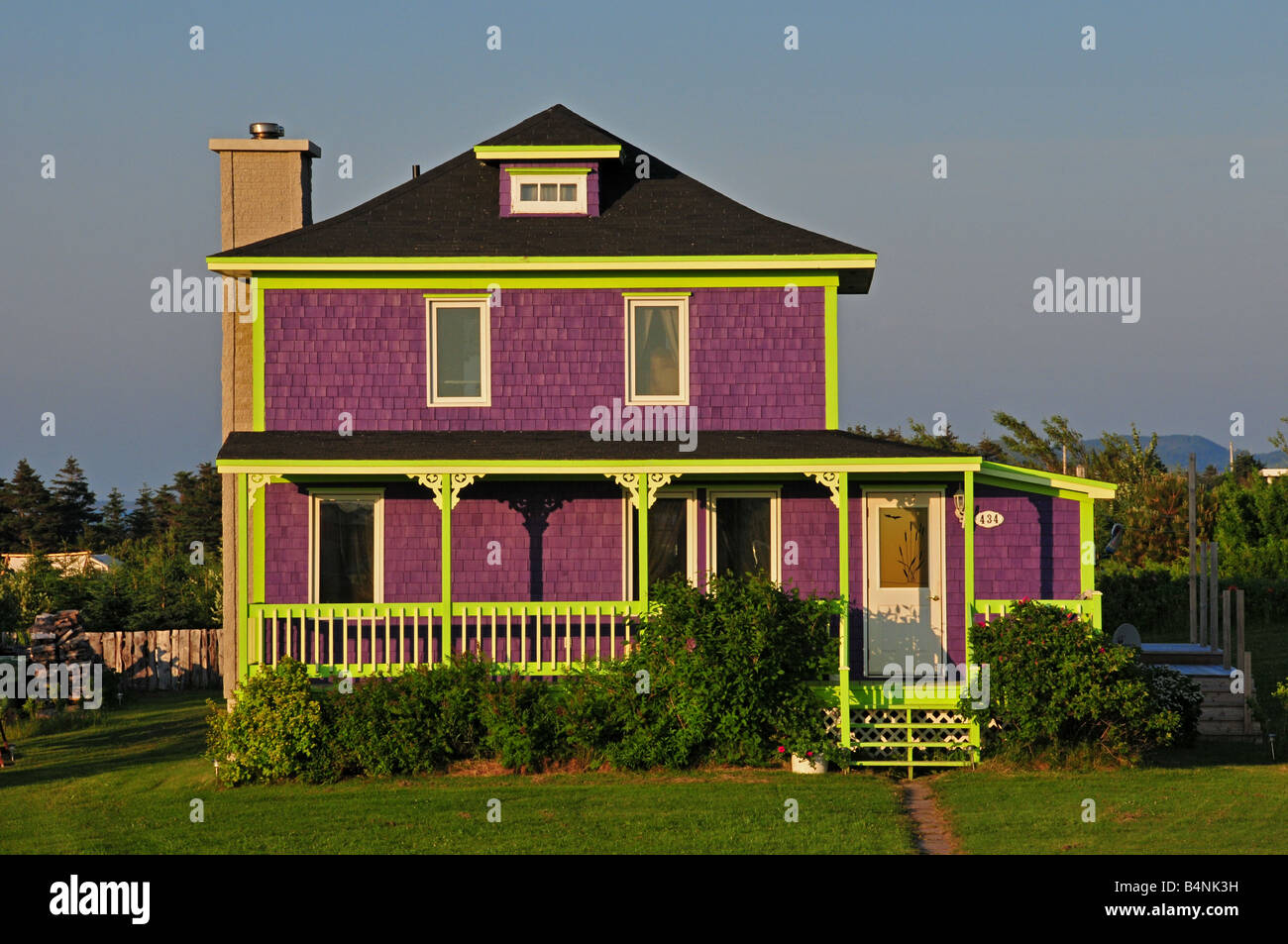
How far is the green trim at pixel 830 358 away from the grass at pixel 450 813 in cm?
472

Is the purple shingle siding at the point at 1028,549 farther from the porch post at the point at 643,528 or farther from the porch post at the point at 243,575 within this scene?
the porch post at the point at 243,575

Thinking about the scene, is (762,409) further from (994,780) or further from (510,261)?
(994,780)

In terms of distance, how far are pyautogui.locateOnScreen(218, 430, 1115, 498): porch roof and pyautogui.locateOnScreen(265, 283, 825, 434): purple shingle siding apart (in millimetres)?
281

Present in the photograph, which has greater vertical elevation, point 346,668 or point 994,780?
point 346,668

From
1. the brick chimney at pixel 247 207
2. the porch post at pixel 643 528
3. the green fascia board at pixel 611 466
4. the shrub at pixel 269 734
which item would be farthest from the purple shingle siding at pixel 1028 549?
the brick chimney at pixel 247 207

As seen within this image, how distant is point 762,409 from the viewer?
65.1 ft

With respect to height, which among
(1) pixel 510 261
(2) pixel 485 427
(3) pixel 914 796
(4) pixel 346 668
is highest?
(1) pixel 510 261

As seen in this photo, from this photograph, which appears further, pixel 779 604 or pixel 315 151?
pixel 315 151

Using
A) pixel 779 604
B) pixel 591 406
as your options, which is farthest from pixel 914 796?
pixel 591 406

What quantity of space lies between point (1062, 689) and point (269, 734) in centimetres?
876

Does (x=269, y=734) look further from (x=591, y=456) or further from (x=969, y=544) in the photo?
(x=969, y=544)

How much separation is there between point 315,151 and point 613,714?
398 inches
